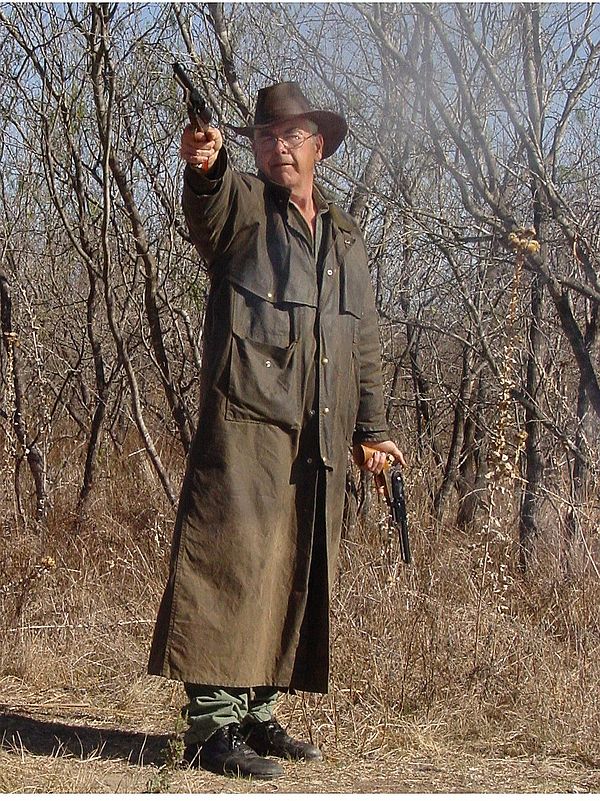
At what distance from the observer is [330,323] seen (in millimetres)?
3457

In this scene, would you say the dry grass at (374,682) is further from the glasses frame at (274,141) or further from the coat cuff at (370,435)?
the glasses frame at (274,141)

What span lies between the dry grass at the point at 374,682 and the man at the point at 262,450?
0.34 metres

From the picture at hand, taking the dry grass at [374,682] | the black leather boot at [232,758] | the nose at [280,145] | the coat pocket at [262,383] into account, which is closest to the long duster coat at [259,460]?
the coat pocket at [262,383]

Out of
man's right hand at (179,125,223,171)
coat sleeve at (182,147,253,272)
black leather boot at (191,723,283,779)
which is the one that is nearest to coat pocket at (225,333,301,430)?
coat sleeve at (182,147,253,272)

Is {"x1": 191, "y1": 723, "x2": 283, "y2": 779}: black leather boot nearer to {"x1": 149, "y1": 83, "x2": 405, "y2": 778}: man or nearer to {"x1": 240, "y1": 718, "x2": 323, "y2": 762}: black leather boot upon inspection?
{"x1": 149, "y1": 83, "x2": 405, "y2": 778}: man

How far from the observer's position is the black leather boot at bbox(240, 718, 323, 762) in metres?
3.57

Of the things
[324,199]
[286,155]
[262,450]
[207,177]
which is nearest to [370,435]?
[262,450]

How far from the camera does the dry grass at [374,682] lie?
140 inches

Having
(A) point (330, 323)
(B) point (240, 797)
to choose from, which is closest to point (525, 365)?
(A) point (330, 323)

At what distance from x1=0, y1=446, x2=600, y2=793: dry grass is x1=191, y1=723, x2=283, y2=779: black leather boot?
42 mm

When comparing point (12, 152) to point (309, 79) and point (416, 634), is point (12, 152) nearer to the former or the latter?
point (309, 79)

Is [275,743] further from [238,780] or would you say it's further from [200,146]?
[200,146]

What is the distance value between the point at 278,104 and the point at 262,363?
33.7 inches

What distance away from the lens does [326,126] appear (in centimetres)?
356
